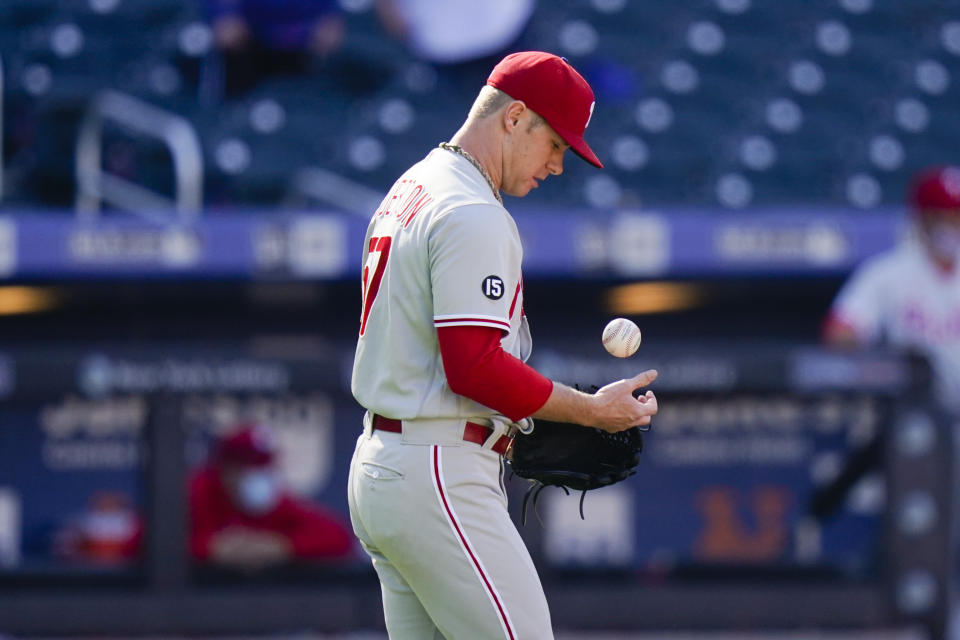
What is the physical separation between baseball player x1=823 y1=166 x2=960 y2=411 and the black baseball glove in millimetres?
2924

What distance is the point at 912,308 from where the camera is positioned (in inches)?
210

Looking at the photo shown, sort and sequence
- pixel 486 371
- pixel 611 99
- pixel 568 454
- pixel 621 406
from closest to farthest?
Answer: 1. pixel 486 371
2. pixel 621 406
3. pixel 568 454
4. pixel 611 99

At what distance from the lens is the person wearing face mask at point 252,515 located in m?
4.86

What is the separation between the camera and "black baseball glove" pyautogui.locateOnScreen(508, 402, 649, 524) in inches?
97.8

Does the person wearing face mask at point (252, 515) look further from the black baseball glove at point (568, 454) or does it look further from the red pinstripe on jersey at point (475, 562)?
the red pinstripe on jersey at point (475, 562)

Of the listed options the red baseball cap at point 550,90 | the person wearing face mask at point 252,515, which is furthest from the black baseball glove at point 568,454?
the person wearing face mask at point 252,515

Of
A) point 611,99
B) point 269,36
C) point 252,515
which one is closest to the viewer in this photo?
point 252,515

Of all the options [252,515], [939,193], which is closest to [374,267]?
[252,515]

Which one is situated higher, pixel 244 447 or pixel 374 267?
pixel 374 267

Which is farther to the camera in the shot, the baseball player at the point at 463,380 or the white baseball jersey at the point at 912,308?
the white baseball jersey at the point at 912,308

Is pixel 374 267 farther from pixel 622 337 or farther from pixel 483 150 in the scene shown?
pixel 622 337

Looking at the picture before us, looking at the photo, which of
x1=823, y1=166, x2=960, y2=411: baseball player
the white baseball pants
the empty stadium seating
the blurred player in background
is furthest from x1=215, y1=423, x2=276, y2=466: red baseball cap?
the blurred player in background

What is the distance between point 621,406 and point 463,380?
0.29 metres

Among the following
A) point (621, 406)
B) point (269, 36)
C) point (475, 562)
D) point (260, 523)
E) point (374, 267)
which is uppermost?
point (269, 36)
